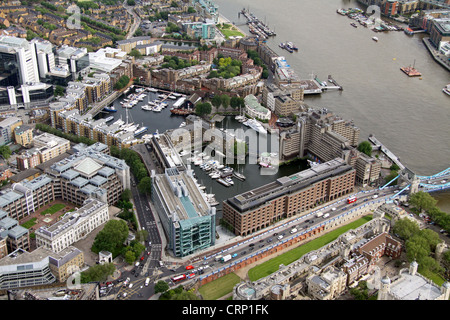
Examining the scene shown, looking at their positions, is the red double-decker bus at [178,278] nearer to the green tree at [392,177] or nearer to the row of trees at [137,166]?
the row of trees at [137,166]

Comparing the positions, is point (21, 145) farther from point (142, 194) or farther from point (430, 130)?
point (430, 130)

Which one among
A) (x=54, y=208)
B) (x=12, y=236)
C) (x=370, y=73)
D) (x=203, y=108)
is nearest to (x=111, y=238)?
(x=12, y=236)

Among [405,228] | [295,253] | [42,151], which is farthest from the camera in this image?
[42,151]

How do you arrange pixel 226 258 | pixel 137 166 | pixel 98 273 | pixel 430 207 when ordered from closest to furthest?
pixel 98 273, pixel 226 258, pixel 430 207, pixel 137 166

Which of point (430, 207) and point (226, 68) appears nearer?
point (430, 207)

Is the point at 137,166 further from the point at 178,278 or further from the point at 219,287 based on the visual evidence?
the point at 219,287

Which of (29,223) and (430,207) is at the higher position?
(430,207)

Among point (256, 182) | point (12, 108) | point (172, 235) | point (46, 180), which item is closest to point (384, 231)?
point (256, 182)
